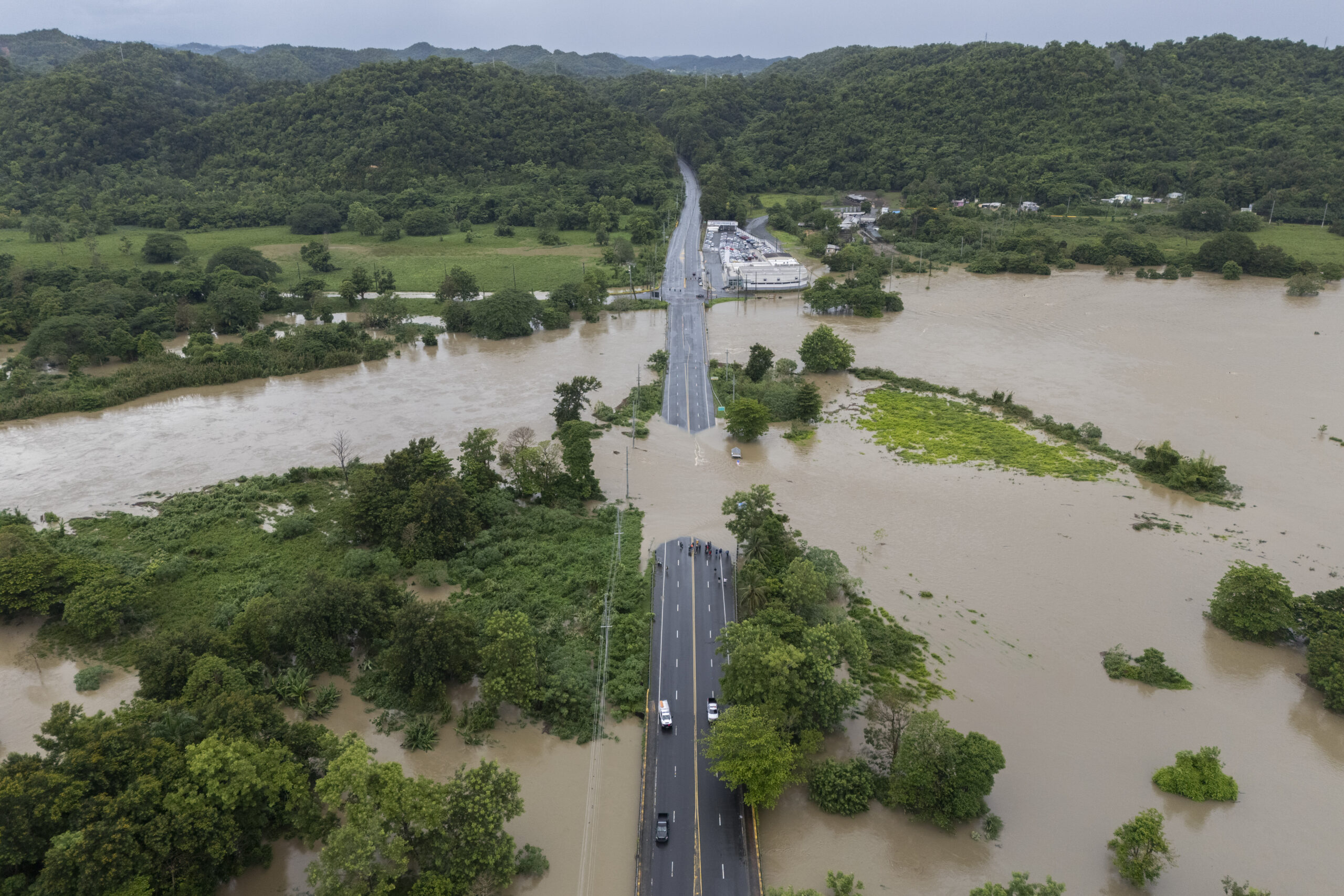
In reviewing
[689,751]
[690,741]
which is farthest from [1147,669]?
[689,751]

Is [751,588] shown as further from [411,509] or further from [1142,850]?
[411,509]

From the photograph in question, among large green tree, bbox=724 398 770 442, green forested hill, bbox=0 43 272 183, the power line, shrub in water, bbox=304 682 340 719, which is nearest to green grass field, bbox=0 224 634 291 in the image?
green forested hill, bbox=0 43 272 183

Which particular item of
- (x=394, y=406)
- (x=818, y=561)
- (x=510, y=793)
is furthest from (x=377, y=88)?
(x=510, y=793)

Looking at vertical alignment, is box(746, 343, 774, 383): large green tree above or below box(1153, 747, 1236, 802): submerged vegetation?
above

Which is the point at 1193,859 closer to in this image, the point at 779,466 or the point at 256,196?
the point at 779,466

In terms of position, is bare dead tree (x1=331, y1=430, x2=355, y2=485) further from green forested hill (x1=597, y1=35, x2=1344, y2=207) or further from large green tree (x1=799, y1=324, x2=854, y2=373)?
green forested hill (x1=597, y1=35, x2=1344, y2=207)

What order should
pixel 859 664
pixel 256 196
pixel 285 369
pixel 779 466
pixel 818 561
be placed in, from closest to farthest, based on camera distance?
1. pixel 859 664
2. pixel 818 561
3. pixel 779 466
4. pixel 285 369
5. pixel 256 196
